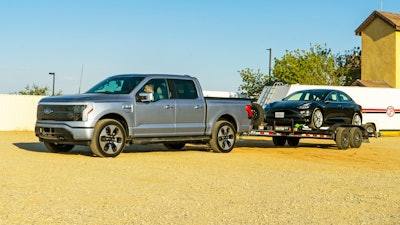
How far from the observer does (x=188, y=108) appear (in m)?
15.7

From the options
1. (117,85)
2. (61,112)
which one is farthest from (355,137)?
(61,112)

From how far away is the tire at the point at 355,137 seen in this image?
2008 cm

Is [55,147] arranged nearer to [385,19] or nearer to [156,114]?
[156,114]

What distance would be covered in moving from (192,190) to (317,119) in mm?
10738

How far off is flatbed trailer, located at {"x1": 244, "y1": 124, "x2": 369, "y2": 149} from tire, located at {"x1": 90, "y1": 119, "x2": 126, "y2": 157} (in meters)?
5.35

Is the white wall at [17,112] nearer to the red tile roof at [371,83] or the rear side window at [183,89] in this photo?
the rear side window at [183,89]

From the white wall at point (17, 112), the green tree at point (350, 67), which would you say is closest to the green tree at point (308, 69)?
the green tree at point (350, 67)

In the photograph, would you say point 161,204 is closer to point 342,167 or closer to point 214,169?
point 214,169

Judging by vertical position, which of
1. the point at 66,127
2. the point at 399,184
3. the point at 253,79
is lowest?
the point at 399,184

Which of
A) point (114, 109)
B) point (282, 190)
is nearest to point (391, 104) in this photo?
point (114, 109)

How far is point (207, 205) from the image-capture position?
785 centimetres

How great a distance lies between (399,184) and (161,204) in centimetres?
475

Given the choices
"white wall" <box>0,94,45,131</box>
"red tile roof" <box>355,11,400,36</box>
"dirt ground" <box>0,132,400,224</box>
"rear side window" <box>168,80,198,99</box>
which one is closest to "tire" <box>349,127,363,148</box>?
"dirt ground" <box>0,132,400,224</box>

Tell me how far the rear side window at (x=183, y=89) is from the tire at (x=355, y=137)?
6454 millimetres
